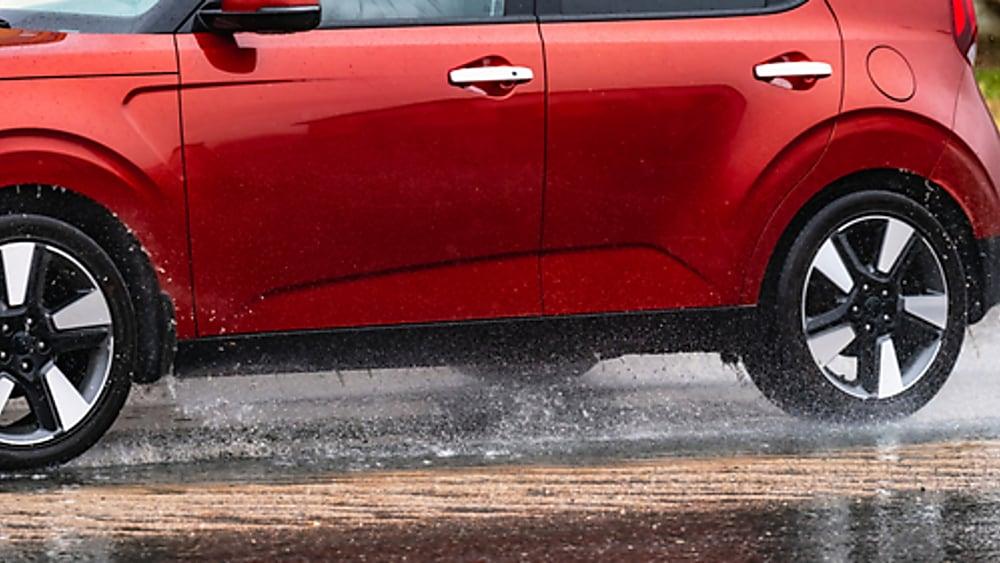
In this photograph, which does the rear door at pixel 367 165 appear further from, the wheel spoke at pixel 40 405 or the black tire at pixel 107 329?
the wheel spoke at pixel 40 405

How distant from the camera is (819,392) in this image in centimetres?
768

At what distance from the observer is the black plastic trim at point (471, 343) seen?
7172 millimetres

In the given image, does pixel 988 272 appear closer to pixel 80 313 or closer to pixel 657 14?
pixel 657 14

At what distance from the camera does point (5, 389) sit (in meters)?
6.87

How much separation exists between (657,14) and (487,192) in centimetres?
81

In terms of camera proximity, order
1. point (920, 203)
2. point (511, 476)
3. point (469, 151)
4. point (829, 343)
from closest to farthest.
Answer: point (511, 476)
point (469, 151)
point (829, 343)
point (920, 203)

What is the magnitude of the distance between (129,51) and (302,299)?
2.89 ft

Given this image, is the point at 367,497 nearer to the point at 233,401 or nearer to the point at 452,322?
the point at 452,322

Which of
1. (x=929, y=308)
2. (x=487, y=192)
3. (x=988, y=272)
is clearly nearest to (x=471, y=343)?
(x=487, y=192)

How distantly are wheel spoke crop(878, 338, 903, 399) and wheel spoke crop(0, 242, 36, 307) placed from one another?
8.73ft

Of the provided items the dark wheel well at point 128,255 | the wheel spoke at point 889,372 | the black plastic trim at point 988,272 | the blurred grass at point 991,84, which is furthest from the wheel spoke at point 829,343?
the blurred grass at point 991,84

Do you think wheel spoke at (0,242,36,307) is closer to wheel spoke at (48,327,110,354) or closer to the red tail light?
wheel spoke at (48,327,110,354)

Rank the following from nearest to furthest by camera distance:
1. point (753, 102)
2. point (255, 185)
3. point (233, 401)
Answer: point (255, 185) < point (753, 102) < point (233, 401)

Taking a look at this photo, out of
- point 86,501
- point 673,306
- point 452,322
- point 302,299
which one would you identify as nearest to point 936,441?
point 673,306
